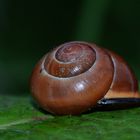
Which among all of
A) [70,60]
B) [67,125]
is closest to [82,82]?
[70,60]

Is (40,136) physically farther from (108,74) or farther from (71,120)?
(108,74)

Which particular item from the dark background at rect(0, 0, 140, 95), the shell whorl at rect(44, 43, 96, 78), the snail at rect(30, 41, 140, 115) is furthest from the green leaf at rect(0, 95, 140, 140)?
the dark background at rect(0, 0, 140, 95)

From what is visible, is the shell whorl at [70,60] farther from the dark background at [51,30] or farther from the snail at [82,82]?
the dark background at [51,30]

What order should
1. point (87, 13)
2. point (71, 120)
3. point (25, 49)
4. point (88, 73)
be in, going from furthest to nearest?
1. point (25, 49)
2. point (87, 13)
3. point (88, 73)
4. point (71, 120)

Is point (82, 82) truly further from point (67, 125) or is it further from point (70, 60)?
point (67, 125)

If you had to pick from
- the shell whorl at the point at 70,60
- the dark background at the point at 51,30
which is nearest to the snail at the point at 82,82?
the shell whorl at the point at 70,60

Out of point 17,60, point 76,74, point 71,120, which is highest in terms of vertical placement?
point 76,74

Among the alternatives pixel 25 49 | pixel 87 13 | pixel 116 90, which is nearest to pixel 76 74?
pixel 116 90
